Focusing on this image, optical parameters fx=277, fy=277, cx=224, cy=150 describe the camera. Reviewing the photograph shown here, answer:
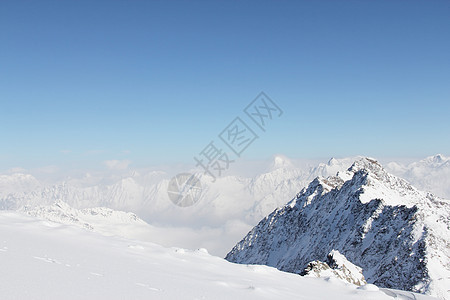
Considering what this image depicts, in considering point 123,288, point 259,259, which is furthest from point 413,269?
point 259,259

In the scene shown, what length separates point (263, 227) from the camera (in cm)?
12569

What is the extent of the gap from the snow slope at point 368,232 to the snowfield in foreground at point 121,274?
134 ft

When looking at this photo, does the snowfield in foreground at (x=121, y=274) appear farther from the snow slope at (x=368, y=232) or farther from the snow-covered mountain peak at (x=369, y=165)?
the snow-covered mountain peak at (x=369, y=165)

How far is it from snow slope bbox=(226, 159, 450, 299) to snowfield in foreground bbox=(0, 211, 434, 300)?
1604 inches

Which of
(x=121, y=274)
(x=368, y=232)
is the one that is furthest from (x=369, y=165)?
(x=121, y=274)

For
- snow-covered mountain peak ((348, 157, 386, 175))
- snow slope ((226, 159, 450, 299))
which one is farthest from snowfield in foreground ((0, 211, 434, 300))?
snow-covered mountain peak ((348, 157, 386, 175))

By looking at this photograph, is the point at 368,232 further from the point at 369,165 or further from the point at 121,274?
the point at 121,274

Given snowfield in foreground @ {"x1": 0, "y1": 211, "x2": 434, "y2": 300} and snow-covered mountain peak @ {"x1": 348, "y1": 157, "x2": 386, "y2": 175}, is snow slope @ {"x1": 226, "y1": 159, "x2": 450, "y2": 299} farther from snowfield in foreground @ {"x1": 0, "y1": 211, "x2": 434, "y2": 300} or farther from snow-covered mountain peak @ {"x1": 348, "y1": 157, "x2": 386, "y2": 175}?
snowfield in foreground @ {"x1": 0, "y1": 211, "x2": 434, "y2": 300}

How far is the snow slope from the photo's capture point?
44.0 meters

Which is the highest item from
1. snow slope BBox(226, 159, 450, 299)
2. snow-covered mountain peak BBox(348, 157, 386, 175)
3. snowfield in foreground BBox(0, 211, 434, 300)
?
snow-covered mountain peak BBox(348, 157, 386, 175)

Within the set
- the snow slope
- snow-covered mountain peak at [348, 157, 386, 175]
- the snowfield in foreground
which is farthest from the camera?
snow-covered mountain peak at [348, 157, 386, 175]

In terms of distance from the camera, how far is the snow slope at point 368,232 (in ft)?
144

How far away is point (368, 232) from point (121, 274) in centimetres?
6458

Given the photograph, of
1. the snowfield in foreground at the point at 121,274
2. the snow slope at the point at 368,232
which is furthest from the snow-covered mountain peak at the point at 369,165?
the snowfield in foreground at the point at 121,274
